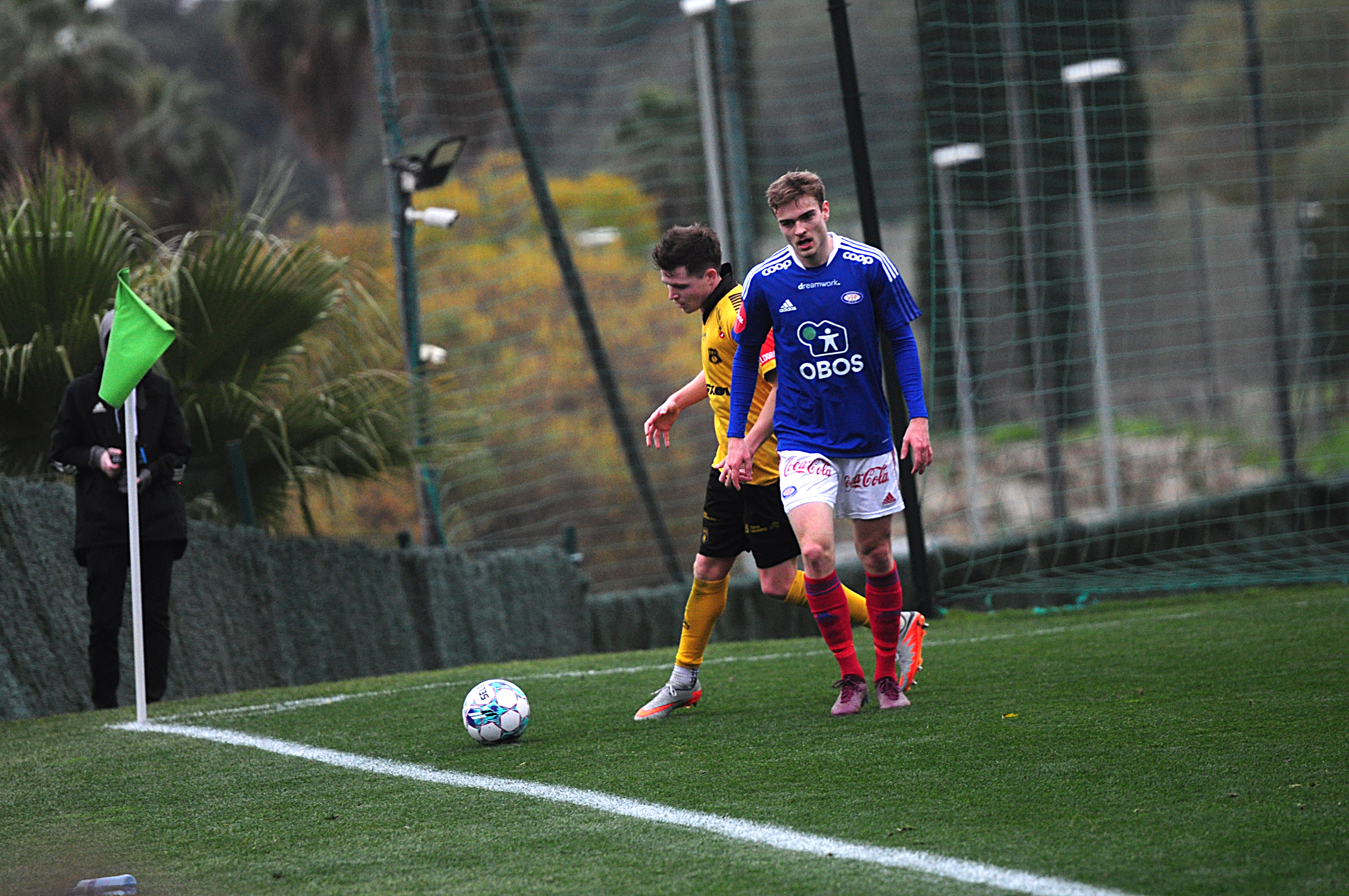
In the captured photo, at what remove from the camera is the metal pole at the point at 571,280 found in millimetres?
11320

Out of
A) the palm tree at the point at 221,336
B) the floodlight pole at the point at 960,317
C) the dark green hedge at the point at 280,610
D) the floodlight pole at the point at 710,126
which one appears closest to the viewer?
the dark green hedge at the point at 280,610

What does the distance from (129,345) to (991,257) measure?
15.9 m

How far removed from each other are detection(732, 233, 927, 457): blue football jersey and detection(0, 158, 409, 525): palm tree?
4.23 meters

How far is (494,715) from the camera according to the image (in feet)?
15.7

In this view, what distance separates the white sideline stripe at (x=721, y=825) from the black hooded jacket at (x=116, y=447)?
2.03 meters

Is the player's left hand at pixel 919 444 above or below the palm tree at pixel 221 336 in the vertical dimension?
below

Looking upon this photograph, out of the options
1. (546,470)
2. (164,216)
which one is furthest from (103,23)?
(546,470)

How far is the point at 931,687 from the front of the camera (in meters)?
5.62

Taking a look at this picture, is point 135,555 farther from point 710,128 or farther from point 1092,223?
point 1092,223

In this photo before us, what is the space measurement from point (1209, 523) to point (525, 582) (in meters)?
5.87

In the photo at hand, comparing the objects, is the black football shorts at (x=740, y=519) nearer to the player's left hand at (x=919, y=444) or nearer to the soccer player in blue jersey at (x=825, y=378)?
the soccer player in blue jersey at (x=825, y=378)

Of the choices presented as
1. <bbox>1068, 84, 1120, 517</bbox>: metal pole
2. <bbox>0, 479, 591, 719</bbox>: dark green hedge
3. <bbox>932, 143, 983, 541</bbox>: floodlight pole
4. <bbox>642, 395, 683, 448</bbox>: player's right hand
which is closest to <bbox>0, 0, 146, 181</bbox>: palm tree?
<bbox>932, 143, 983, 541</bbox>: floodlight pole

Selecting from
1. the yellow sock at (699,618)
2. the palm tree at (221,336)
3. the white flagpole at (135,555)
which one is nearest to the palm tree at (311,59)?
the palm tree at (221,336)

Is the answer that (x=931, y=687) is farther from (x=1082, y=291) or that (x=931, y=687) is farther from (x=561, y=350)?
(x=1082, y=291)
